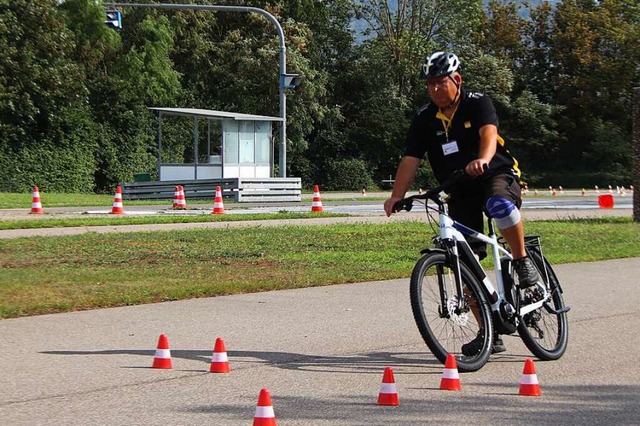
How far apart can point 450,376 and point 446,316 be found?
0.66 m

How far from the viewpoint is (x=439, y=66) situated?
707cm

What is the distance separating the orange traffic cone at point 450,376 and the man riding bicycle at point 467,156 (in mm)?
633

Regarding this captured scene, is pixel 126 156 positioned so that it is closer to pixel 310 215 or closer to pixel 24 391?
pixel 310 215

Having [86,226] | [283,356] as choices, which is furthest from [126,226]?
[283,356]

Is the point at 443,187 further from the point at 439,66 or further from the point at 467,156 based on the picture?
the point at 439,66

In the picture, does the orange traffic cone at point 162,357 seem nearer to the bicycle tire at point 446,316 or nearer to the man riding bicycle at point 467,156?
the bicycle tire at point 446,316

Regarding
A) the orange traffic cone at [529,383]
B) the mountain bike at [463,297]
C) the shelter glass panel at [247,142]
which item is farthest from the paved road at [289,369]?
the shelter glass panel at [247,142]

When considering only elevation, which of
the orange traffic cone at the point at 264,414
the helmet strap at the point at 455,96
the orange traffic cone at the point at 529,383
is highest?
the helmet strap at the point at 455,96

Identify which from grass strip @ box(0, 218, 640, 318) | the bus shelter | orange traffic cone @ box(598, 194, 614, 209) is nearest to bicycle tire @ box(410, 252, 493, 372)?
grass strip @ box(0, 218, 640, 318)

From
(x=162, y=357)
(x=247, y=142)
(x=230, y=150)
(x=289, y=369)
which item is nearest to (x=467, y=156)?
(x=289, y=369)

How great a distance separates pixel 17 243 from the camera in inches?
622

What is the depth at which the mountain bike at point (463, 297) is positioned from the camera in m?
6.91

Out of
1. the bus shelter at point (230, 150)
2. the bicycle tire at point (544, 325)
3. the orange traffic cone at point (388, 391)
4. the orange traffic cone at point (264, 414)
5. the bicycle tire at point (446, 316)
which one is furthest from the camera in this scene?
the bus shelter at point (230, 150)

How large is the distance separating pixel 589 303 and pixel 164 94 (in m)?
40.1
